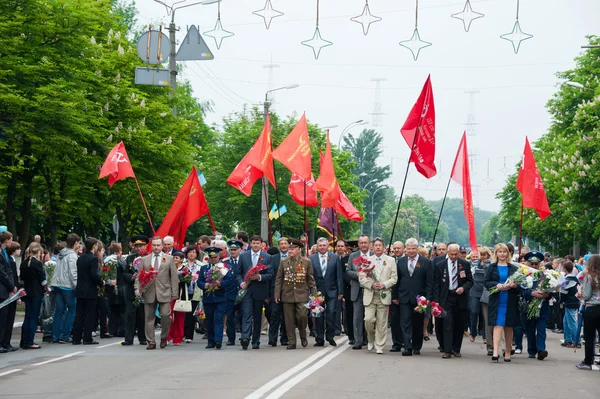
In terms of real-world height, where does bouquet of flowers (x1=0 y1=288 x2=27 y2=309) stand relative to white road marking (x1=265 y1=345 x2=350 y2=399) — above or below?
above

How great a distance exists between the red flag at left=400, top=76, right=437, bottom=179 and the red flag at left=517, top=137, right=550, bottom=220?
519 cm

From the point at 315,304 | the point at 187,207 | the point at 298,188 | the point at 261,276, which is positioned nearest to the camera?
the point at 315,304

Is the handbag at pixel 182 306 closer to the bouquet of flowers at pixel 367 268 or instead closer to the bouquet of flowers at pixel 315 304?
the bouquet of flowers at pixel 315 304

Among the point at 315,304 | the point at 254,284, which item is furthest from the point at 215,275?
the point at 315,304

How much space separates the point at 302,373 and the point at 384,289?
4.01 meters

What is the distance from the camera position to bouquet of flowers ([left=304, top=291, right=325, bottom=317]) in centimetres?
1766

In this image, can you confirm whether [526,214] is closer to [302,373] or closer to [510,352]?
[510,352]

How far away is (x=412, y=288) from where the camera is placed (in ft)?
55.4

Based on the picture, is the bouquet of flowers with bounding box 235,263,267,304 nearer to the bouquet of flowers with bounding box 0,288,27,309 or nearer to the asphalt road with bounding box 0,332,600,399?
the asphalt road with bounding box 0,332,600,399

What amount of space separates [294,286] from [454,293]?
2.78 m

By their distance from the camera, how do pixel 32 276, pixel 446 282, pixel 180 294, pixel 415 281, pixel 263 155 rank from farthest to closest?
1. pixel 263 155
2. pixel 180 294
3. pixel 32 276
4. pixel 415 281
5. pixel 446 282

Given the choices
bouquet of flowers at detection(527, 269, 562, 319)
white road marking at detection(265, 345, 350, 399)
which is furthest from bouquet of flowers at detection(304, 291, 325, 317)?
bouquet of flowers at detection(527, 269, 562, 319)

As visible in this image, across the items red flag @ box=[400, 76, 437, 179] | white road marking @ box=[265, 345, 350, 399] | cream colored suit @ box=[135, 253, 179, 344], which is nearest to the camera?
white road marking @ box=[265, 345, 350, 399]

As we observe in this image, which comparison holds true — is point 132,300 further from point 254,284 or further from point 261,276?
point 261,276
